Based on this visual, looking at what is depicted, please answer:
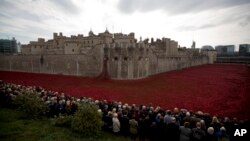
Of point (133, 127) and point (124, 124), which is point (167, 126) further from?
point (124, 124)

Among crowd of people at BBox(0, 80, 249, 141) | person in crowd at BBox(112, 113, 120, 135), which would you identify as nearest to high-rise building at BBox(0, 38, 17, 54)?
crowd of people at BBox(0, 80, 249, 141)

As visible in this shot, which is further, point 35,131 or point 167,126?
point 35,131

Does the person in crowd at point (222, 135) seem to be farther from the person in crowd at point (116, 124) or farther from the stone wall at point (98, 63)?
the stone wall at point (98, 63)

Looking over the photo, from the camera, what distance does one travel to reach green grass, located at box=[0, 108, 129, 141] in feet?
33.9

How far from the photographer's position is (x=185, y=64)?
72.1 m

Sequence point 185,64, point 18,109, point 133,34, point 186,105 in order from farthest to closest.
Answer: point 185,64
point 133,34
point 186,105
point 18,109

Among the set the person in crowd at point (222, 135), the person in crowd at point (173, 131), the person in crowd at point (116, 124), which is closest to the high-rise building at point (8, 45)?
the person in crowd at point (116, 124)

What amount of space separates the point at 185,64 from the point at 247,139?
213 feet

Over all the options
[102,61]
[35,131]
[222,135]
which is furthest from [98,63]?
[222,135]

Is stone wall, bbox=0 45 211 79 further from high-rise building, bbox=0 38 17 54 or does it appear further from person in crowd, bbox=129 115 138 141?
high-rise building, bbox=0 38 17 54

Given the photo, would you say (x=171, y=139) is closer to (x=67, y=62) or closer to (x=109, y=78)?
(x=109, y=78)

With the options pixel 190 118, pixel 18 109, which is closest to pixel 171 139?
pixel 190 118

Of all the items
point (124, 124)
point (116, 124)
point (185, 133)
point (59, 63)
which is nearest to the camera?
point (185, 133)

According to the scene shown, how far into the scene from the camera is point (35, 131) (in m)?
11.2
